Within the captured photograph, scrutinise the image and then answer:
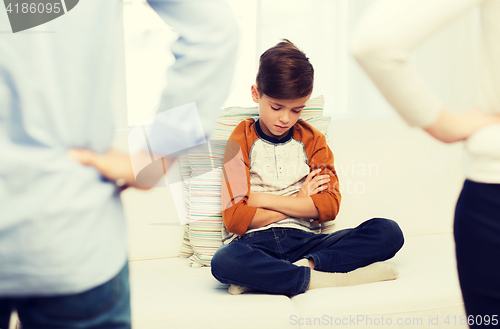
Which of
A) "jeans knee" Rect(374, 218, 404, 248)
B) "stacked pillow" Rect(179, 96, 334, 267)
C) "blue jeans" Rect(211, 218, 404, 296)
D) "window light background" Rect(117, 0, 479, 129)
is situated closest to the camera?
"blue jeans" Rect(211, 218, 404, 296)

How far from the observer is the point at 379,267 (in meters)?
1.20

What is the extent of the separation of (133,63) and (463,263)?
160 centimetres

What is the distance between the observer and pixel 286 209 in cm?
137

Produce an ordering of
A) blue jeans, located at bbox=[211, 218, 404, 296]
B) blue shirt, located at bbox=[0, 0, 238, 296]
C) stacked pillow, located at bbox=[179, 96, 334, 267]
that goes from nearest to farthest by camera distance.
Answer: blue shirt, located at bbox=[0, 0, 238, 296], blue jeans, located at bbox=[211, 218, 404, 296], stacked pillow, located at bbox=[179, 96, 334, 267]

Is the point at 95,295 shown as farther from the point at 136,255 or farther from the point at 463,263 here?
the point at 136,255

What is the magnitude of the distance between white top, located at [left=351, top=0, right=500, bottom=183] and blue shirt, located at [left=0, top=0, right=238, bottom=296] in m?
0.14

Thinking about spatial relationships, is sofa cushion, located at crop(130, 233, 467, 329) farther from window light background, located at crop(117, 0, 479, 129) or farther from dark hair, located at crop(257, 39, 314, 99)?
window light background, located at crop(117, 0, 479, 129)

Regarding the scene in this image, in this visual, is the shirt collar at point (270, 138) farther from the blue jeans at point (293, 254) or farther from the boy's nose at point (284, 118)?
the blue jeans at point (293, 254)

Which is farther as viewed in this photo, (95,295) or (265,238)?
(265,238)

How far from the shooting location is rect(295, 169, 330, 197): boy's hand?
1.42 metres

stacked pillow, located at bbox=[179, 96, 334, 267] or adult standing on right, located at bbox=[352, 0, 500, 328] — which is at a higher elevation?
adult standing on right, located at bbox=[352, 0, 500, 328]

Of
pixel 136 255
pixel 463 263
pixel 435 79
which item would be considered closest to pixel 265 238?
pixel 136 255

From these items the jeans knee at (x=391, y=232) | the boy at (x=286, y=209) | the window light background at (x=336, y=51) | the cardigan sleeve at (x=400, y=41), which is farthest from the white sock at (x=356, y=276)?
the window light background at (x=336, y=51)

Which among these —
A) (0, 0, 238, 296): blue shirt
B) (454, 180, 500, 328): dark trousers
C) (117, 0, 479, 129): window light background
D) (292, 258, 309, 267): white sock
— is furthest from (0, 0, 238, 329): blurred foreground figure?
(117, 0, 479, 129): window light background
